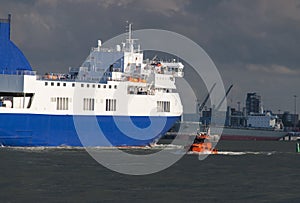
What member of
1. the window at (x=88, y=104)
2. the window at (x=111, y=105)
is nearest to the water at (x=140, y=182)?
the window at (x=88, y=104)

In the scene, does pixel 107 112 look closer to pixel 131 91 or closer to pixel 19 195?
pixel 131 91

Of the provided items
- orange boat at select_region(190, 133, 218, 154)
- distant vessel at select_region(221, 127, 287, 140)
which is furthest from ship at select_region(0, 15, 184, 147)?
distant vessel at select_region(221, 127, 287, 140)

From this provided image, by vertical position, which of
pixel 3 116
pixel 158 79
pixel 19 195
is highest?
pixel 158 79

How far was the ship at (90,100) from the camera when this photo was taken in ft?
154

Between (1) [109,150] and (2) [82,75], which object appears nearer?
(1) [109,150]

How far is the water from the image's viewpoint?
2508 centimetres

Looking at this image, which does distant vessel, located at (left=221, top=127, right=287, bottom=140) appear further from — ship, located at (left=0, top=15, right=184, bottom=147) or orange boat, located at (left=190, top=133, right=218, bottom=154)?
orange boat, located at (left=190, top=133, right=218, bottom=154)

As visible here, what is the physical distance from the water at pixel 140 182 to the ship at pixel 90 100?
579 cm

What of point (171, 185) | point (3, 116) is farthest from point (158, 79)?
point (171, 185)

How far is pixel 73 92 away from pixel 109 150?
5.46 m

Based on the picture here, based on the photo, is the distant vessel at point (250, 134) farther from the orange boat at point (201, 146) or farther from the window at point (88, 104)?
the window at point (88, 104)

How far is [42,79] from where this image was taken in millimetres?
49312

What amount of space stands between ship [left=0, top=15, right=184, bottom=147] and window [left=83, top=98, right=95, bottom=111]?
0.08 metres

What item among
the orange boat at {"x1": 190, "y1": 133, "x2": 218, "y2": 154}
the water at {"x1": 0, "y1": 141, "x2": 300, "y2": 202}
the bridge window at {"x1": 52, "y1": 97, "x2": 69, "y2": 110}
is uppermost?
the bridge window at {"x1": 52, "y1": 97, "x2": 69, "y2": 110}
